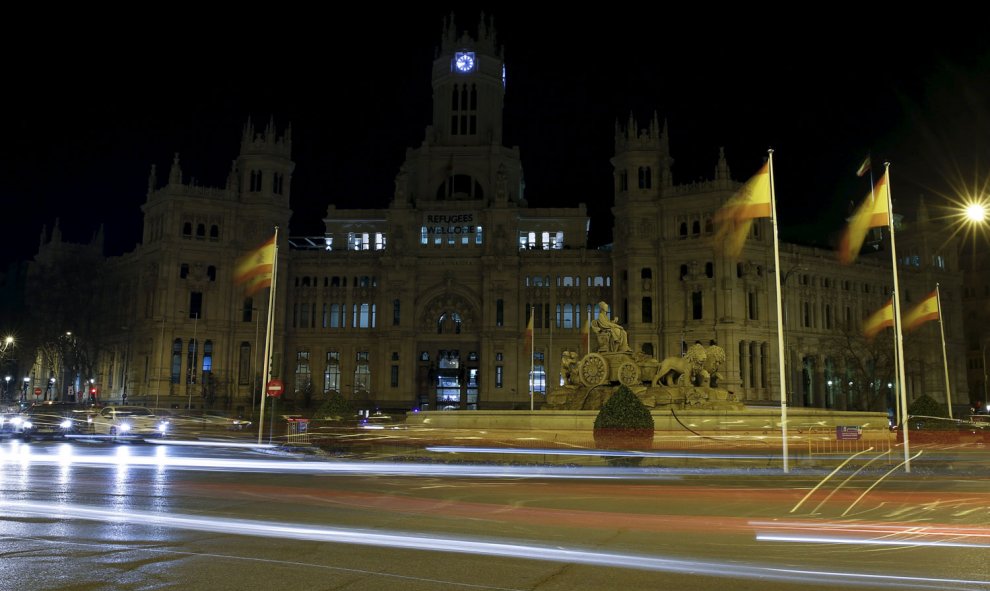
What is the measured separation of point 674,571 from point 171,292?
86779 mm

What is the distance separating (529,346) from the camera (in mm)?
69188

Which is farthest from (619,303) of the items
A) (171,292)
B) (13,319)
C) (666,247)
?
(13,319)

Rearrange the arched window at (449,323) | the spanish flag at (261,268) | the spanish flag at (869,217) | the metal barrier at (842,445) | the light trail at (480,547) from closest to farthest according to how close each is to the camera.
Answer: the light trail at (480,547), the spanish flag at (869,217), the metal barrier at (842,445), the spanish flag at (261,268), the arched window at (449,323)

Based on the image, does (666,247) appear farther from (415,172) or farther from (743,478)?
(743,478)

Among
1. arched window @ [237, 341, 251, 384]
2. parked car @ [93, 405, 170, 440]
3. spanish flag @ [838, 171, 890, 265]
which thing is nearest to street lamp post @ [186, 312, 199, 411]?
arched window @ [237, 341, 251, 384]

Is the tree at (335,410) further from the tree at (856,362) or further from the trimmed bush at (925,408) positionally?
the tree at (856,362)

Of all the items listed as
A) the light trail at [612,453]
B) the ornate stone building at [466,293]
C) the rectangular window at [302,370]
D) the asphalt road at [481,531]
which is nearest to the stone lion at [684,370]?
the light trail at [612,453]

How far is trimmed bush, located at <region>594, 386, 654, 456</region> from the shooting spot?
30.3 metres

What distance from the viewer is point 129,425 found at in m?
42.6

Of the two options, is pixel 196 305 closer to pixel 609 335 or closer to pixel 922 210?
pixel 609 335

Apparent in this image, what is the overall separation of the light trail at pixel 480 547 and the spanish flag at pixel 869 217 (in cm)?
2170

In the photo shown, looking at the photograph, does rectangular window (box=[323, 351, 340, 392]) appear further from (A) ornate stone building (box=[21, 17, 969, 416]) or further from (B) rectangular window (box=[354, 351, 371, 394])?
(B) rectangular window (box=[354, 351, 371, 394])

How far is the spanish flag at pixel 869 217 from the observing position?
29062 millimetres

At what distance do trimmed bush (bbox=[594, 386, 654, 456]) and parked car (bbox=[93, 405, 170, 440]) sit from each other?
24.5 meters
